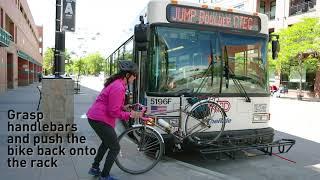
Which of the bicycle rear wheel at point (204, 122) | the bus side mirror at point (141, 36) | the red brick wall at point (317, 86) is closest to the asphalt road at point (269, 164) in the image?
the bicycle rear wheel at point (204, 122)

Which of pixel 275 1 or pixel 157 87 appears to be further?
pixel 275 1

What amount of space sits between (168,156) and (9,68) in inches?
1065

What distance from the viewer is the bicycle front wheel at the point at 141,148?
19.6 feet

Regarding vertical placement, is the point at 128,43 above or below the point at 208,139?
above

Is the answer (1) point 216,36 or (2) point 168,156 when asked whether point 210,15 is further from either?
(2) point 168,156

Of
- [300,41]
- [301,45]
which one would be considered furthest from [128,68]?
[300,41]

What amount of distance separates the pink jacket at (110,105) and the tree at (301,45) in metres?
28.4

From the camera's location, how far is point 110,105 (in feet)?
16.9

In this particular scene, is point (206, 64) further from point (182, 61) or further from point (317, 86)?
point (317, 86)

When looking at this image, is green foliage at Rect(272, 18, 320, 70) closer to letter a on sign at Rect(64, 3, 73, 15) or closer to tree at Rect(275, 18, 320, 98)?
tree at Rect(275, 18, 320, 98)

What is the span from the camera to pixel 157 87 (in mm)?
6777

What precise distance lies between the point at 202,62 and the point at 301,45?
26934 millimetres

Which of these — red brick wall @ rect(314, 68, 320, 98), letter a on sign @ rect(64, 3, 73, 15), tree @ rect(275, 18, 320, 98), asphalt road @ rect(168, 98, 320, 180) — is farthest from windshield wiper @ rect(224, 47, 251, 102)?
red brick wall @ rect(314, 68, 320, 98)

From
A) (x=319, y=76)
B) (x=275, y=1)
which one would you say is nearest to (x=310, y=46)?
(x=319, y=76)
